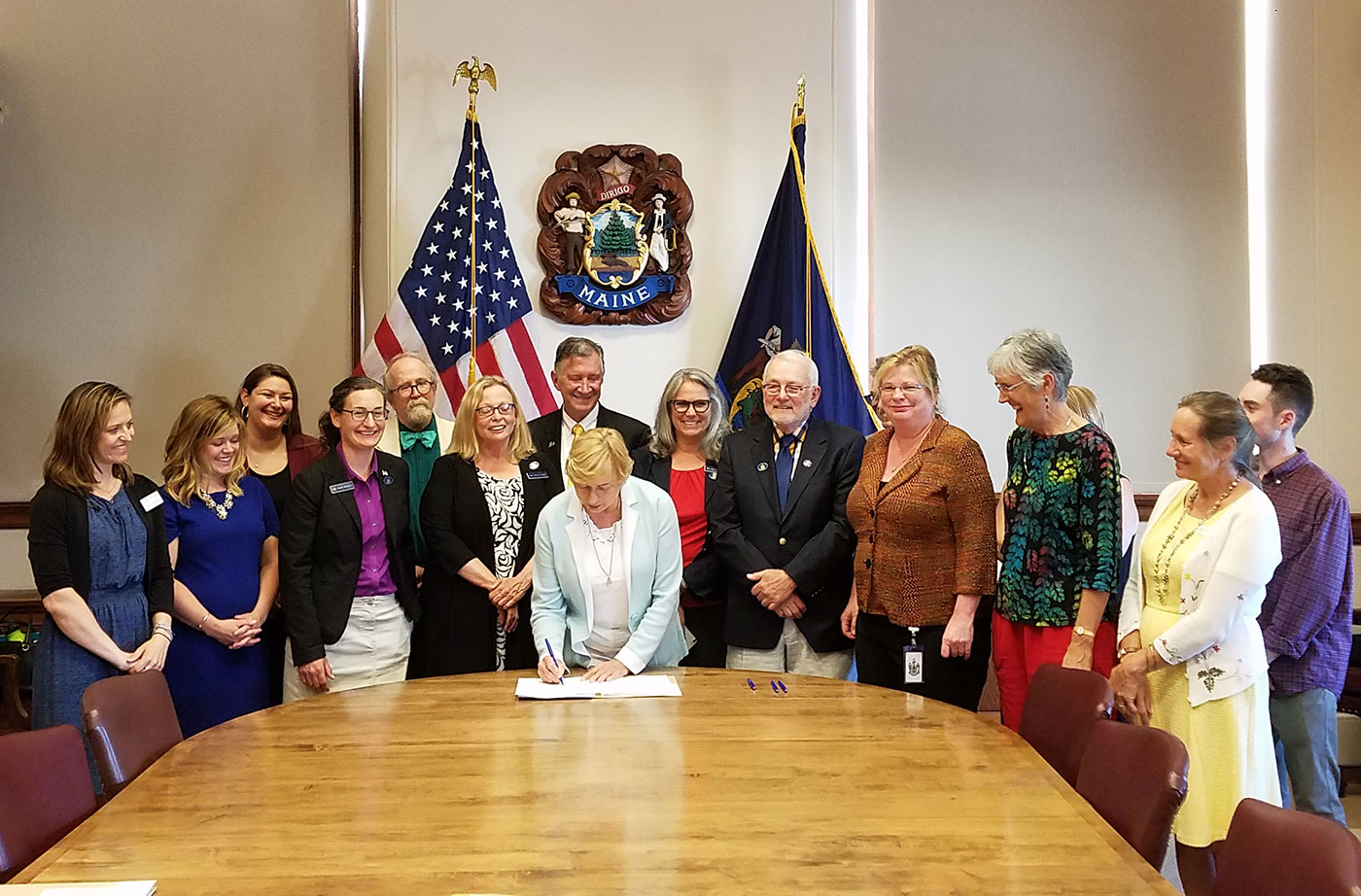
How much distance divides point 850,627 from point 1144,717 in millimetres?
924

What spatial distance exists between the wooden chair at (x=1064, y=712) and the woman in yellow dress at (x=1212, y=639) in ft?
1.02

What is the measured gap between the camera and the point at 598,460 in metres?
2.93

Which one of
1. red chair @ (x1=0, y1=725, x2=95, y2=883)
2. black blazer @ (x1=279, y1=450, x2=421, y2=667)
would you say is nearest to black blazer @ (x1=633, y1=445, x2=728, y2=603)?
black blazer @ (x1=279, y1=450, x2=421, y2=667)

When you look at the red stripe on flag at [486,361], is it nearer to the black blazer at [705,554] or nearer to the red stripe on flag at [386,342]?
the red stripe on flag at [386,342]

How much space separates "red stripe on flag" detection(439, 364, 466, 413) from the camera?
15.7 ft

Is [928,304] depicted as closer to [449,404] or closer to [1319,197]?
[1319,197]

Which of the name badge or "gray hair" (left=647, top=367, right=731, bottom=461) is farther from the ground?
"gray hair" (left=647, top=367, right=731, bottom=461)

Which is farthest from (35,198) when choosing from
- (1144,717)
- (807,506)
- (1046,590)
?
(1144,717)

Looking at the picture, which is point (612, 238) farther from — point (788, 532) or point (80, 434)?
point (80, 434)

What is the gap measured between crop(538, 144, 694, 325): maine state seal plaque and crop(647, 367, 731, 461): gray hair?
1502 millimetres

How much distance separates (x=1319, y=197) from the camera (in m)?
5.45

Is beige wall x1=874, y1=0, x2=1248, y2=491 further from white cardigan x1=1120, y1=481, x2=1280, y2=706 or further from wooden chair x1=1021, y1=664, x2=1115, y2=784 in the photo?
wooden chair x1=1021, y1=664, x2=1115, y2=784

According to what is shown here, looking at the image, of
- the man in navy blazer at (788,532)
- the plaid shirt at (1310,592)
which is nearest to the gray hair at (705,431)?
the man in navy blazer at (788,532)

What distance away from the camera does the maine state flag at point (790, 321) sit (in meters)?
4.79
